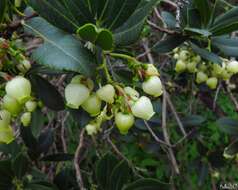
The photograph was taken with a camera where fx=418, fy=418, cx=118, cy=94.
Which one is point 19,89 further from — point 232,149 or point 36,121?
point 232,149

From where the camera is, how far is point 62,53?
0.79 meters

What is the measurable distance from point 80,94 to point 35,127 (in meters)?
0.73

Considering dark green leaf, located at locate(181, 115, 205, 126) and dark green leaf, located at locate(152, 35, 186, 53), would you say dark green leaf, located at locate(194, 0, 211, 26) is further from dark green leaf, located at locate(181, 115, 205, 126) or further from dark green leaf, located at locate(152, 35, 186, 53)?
dark green leaf, located at locate(181, 115, 205, 126)

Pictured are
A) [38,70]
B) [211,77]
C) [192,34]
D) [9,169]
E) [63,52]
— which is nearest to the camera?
[63,52]

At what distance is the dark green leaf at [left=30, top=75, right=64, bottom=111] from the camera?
3.87ft

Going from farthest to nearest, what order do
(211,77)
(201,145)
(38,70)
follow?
(201,145), (211,77), (38,70)

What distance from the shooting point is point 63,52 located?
2.61 ft

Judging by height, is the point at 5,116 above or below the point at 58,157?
above

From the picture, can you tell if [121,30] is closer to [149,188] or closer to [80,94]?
[80,94]

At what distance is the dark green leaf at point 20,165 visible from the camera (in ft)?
4.59

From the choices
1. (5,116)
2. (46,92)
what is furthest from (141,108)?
(46,92)

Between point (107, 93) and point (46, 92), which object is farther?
point (46, 92)

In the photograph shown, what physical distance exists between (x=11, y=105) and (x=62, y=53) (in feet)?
0.56

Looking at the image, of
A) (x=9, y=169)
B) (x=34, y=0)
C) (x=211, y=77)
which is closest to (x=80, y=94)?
(x=34, y=0)
